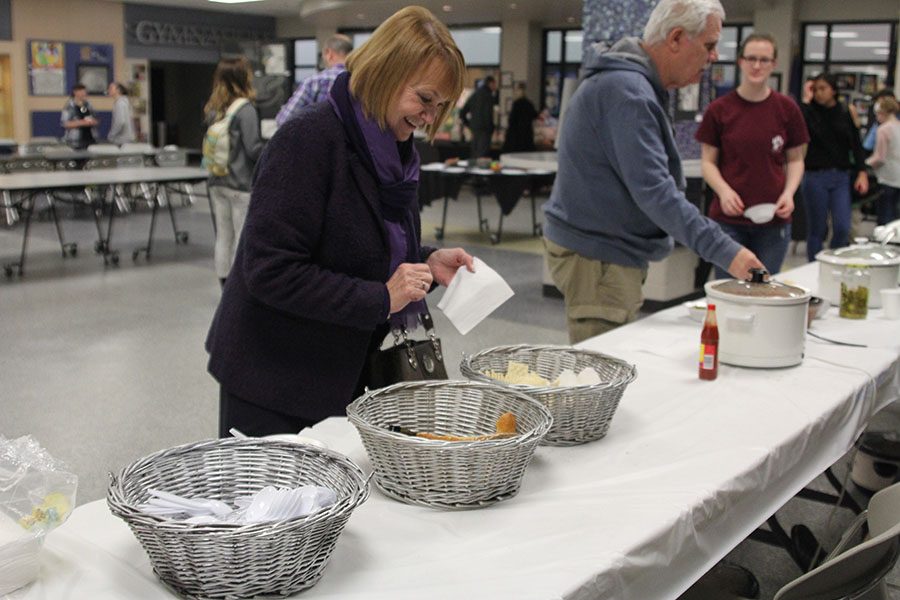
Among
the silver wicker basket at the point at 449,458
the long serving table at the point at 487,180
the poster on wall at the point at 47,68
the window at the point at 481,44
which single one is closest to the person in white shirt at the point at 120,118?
the poster on wall at the point at 47,68

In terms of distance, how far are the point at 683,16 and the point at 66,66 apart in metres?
16.2

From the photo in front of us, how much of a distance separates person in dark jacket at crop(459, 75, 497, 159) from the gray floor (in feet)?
15.9

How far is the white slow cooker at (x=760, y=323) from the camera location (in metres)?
2.23

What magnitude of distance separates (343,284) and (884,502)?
1.07 metres

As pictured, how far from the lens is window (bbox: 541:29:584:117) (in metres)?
15.7

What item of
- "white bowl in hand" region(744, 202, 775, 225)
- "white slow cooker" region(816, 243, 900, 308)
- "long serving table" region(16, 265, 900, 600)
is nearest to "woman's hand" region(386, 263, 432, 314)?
"long serving table" region(16, 265, 900, 600)

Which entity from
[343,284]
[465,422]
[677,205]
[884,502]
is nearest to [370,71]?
[343,284]

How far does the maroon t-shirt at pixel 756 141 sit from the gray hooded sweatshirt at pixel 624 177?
1020 mm

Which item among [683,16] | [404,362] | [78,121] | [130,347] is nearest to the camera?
[404,362]

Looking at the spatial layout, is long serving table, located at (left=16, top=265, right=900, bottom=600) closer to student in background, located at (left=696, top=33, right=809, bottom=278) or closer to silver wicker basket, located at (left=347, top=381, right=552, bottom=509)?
silver wicker basket, located at (left=347, top=381, right=552, bottom=509)

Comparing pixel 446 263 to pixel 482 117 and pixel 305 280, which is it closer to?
pixel 305 280

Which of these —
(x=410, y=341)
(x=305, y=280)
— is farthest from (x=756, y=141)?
(x=305, y=280)

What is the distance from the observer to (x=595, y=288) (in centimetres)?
272

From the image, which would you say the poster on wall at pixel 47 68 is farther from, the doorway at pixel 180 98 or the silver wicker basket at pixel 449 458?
the silver wicker basket at pixel 449 458
